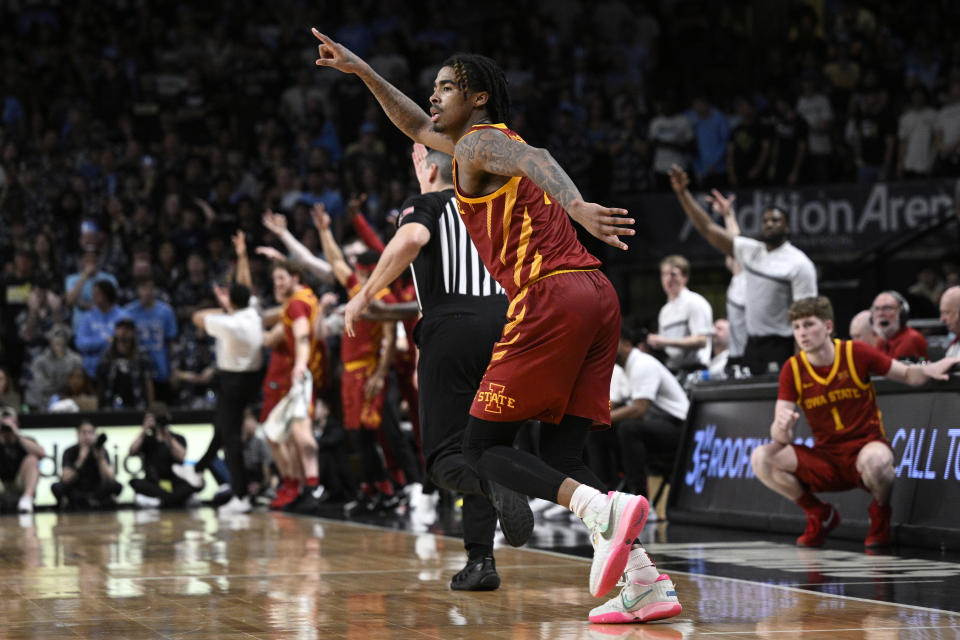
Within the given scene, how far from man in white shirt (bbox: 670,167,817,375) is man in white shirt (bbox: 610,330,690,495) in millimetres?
671

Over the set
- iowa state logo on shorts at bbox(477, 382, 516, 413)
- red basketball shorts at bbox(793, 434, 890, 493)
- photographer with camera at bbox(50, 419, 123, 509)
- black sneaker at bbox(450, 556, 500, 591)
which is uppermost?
iowa state logo on shorts at bbox(477, 382, 516, 413)

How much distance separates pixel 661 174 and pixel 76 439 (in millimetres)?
7512

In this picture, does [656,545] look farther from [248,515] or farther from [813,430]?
[248,515]

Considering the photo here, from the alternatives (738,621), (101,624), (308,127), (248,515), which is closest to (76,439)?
(248,515)

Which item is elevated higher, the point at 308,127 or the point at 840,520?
the point at 308,127

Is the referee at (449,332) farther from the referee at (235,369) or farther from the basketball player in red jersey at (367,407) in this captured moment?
the referee at (235,369)

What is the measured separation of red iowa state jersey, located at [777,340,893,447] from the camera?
784 cm

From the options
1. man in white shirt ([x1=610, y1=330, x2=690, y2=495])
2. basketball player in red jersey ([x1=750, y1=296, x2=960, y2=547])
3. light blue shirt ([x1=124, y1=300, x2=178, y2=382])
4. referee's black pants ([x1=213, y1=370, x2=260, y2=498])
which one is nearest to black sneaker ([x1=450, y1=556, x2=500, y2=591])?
basketball player in red jersey ([x1=750, y1=296, x2=960, y2=547])

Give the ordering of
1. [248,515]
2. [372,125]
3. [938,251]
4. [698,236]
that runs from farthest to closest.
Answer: [372,125]
[698,236]
[938,251]
[248,515]

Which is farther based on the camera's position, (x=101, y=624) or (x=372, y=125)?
(x=372, y=125)

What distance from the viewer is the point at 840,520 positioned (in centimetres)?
835

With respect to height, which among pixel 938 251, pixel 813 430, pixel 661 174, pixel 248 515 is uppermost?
pixel 661 174

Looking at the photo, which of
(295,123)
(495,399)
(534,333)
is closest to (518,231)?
(534,333)

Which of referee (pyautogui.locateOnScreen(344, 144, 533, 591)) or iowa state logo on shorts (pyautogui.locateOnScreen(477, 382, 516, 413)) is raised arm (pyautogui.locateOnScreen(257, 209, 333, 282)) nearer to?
referee (pyautogui.locateOnScreen(344, 144, 533, 591))
